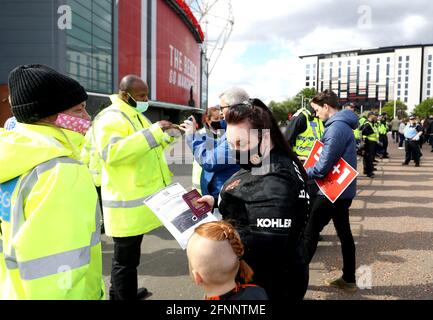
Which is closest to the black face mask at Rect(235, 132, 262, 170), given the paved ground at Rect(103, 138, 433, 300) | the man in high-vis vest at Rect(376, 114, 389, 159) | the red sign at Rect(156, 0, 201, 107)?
the paved ground at Rect(103, 138, 433, 300)

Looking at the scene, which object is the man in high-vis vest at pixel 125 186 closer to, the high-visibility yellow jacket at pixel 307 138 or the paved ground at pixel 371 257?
the paved ground at pixel 371 257

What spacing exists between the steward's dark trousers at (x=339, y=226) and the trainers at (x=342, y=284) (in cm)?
4

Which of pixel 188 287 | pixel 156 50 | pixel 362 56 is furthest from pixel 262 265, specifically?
pixel 362 56

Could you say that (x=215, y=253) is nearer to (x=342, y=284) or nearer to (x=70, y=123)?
(x=70, y=123)

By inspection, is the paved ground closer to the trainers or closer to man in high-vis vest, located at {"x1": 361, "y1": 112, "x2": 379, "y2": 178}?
the trainers

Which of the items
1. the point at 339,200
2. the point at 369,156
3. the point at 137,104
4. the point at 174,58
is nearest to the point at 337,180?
the point at 339,200

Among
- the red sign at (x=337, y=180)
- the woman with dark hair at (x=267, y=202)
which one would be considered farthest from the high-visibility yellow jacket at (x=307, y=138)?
the woman with dark hair at (x=267, y=202)

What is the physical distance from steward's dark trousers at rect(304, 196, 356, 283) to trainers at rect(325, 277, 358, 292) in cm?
4

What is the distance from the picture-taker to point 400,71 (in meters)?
113

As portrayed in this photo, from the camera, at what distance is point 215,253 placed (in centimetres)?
160

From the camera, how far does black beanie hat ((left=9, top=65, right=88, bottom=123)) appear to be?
1.51 metres

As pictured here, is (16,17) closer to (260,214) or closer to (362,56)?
(260,214)

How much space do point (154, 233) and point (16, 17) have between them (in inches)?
641

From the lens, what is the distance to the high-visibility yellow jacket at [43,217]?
1.38 meters
